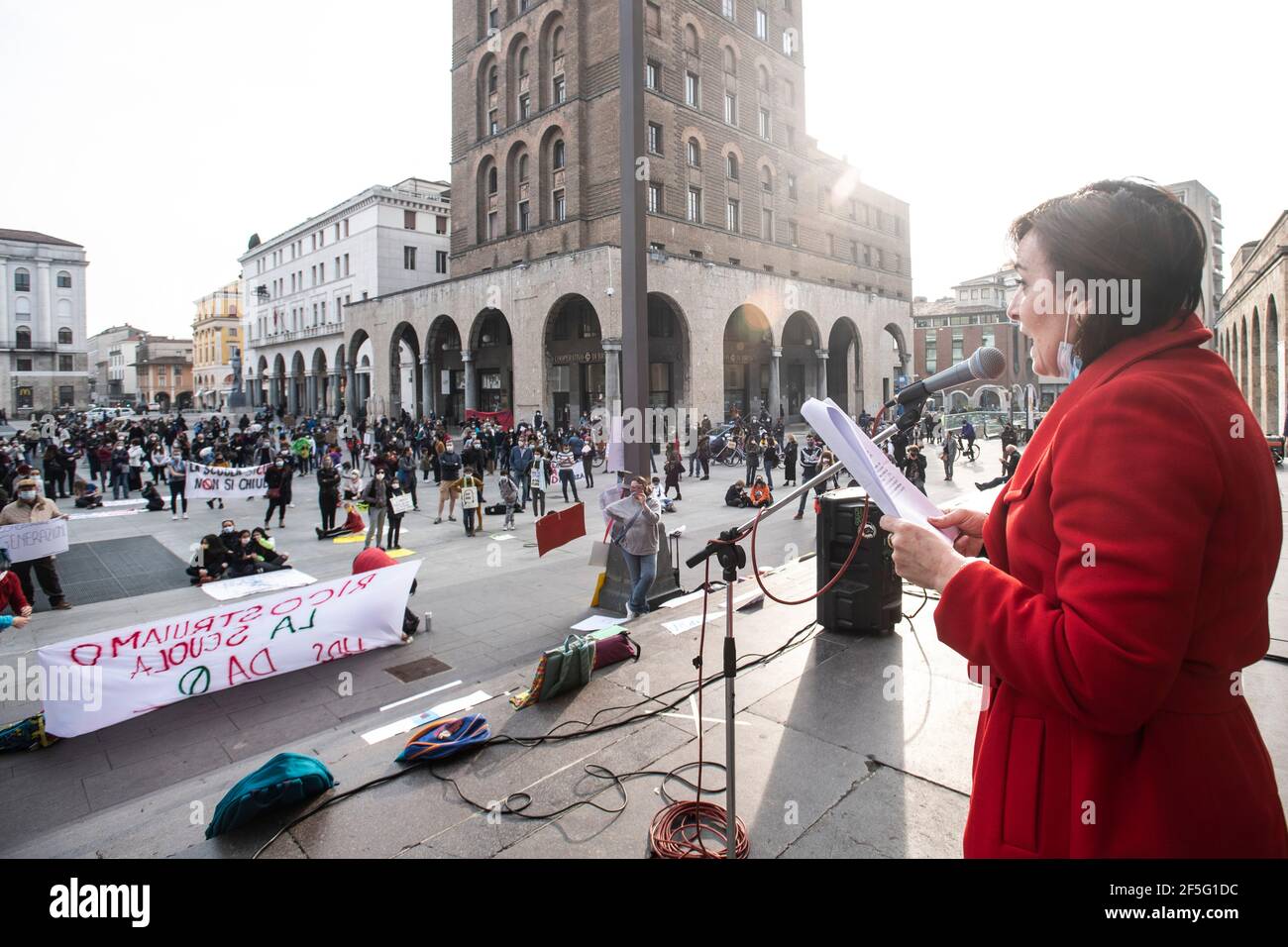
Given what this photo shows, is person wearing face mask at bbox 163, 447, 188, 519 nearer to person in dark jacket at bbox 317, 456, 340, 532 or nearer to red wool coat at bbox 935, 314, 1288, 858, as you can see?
person in dark jacket at bbox 317, 456, 340, 532

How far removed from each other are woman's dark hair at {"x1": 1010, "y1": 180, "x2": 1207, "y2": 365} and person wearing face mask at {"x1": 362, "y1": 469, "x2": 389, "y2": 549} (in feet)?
48.3

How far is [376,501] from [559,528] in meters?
6.31

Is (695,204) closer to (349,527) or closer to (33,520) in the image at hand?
(349,527)

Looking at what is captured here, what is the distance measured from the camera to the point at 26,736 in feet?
19.6

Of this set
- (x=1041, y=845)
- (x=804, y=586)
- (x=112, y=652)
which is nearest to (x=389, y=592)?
(x=112, y=652)

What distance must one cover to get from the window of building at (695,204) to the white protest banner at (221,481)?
2983 centimetres

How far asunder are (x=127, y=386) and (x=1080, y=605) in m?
170

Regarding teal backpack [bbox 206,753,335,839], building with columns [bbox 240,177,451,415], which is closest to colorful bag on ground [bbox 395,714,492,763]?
teal backpack [bbox 206,753,335,839]

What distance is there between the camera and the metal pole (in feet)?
27.8

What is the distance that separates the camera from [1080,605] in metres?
1.27

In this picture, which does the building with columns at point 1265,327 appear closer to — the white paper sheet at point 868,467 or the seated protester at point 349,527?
the white paper sheet at point 868,467

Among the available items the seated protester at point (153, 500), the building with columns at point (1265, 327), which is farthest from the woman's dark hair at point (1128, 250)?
the building with columns at point (1265, 327)

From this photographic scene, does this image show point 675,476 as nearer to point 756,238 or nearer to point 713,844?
point 713,844

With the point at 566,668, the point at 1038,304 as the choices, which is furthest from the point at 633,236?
the point at 1038,304
